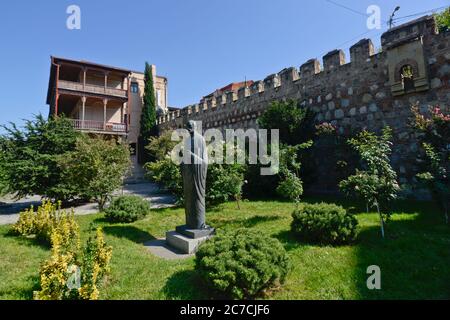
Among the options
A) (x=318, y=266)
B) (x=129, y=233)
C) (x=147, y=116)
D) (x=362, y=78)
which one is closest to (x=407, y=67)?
(x=362, y=78)

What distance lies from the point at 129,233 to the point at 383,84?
32.6 ft

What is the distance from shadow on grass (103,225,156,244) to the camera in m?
7.20

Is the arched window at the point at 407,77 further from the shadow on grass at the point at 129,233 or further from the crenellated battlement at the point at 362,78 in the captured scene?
the shadow on grass at the point at 129,233

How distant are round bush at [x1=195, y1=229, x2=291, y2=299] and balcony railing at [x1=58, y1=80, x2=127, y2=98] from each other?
24.4 metres

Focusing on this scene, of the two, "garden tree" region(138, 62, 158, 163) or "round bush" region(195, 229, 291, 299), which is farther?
"garden tree" region(138, 62, 158, 163)

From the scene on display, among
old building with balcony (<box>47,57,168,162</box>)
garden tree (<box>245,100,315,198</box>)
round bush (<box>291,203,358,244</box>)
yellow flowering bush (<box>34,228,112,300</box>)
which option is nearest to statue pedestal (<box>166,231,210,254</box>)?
round bush (<box>291,203,358,244</box>)

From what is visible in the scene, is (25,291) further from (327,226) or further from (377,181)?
(377,181)

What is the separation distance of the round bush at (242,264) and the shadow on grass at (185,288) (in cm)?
30

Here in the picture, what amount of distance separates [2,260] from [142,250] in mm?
2711

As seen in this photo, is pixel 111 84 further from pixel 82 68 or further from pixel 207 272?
pixel 207 272

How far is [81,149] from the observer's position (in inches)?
416

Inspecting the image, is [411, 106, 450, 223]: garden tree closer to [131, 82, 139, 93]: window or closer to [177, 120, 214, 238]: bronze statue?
[177, 120, 214, 238]: bronze statue

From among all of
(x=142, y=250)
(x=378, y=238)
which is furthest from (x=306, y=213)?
(x=142, y=250)

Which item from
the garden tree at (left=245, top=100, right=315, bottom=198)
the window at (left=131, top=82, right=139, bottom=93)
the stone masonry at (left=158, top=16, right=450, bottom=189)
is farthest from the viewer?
the window at (left=131, top=82, right=139, bottom=93)
